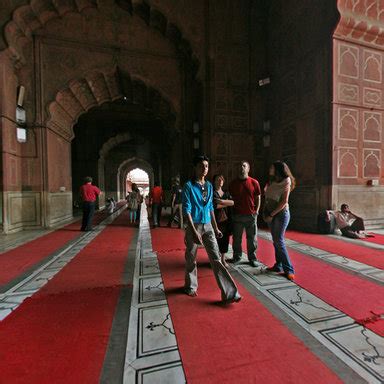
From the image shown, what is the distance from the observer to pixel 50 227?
747cm

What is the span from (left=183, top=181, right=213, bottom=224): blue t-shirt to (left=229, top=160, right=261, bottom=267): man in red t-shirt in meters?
1.11

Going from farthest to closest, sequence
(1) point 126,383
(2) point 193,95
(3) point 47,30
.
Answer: (2) point 193,95 < (3) point 47,30 < (1) point 126,383

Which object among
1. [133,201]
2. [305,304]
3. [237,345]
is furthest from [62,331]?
[133,201]

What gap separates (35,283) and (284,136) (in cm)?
747

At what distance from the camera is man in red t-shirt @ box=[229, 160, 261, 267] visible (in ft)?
11.7

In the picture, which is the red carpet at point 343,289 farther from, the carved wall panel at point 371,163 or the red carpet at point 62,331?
the carved wall panel at point 371,163

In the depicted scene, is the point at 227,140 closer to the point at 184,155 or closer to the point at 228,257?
the point at 184,155

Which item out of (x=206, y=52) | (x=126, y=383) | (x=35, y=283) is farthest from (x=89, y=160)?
(x=126, y=383)

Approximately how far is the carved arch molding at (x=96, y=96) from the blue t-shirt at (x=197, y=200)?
22.6 feet

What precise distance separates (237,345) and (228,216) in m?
2.04

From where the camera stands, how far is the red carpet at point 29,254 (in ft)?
11.4

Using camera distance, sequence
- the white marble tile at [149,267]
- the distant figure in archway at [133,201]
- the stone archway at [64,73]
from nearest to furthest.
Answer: the white marble tile at [149,267] < the stone archway at [64,73] < the distant figure in archway at [133,201]

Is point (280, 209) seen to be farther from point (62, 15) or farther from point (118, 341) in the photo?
point (62, 15)

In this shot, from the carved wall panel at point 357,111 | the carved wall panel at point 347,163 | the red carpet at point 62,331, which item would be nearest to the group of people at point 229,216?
the red carpet at point 62,331
